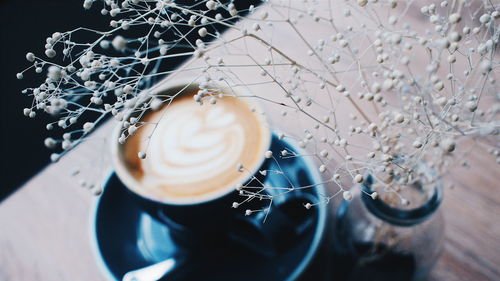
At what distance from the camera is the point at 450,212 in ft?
2.10

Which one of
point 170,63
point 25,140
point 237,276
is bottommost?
point 25,140

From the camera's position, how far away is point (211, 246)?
0.62m

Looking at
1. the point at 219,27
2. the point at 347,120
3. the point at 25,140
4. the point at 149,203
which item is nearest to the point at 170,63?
the point at 219,27

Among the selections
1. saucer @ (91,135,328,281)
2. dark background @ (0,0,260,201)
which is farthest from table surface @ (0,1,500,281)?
dark background @ (0,0,260,201)

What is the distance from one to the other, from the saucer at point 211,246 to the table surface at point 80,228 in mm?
30

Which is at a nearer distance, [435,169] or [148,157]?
[435,169]

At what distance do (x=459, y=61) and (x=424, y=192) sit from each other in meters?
0.36

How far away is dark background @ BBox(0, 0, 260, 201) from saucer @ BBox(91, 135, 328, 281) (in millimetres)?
927

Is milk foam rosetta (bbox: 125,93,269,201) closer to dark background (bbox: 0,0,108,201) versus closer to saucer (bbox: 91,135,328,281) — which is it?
saucer (bbox: 91,135,328,281)

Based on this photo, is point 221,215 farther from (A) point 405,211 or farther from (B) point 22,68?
(B) point 22,68

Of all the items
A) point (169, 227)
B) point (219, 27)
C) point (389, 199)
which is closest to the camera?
point (389, 199)

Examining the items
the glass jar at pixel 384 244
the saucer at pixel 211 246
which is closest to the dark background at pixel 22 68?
the saucer at pixel 211 246

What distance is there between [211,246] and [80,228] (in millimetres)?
209

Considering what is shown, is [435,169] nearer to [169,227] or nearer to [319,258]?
[319,258]
